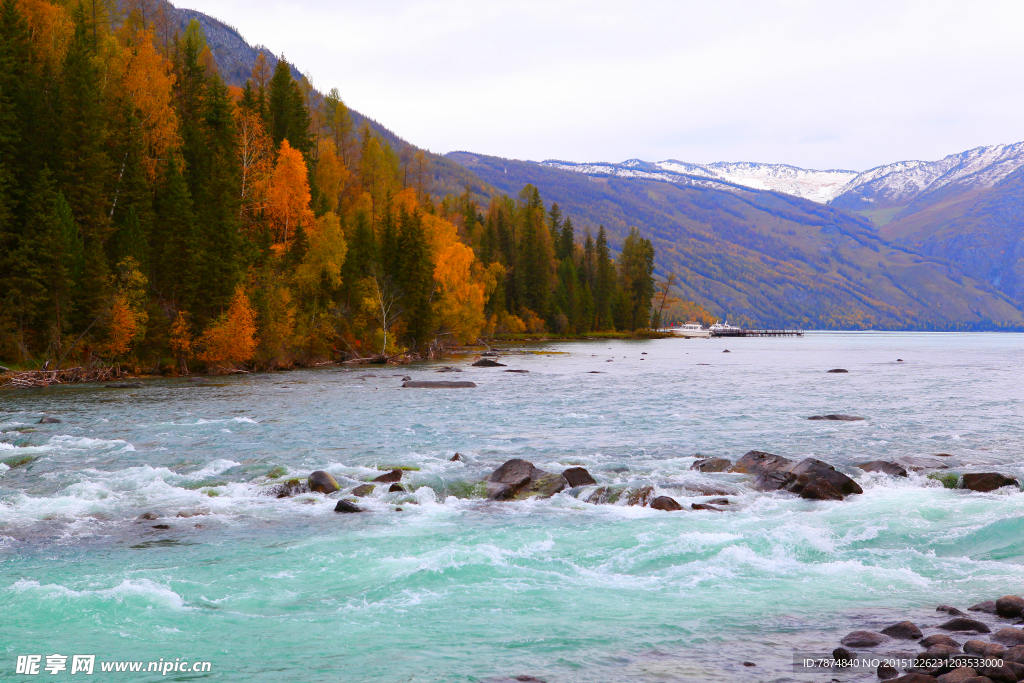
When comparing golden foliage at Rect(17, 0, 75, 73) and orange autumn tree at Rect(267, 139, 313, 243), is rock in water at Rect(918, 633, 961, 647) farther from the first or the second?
orange autumn tree at Rect(267, 139, 313, 243)

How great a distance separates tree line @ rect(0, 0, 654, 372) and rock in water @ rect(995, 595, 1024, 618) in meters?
50.9

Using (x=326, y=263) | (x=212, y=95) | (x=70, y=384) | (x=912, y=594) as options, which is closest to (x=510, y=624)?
(x=912, y=594)

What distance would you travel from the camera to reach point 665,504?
18438mm

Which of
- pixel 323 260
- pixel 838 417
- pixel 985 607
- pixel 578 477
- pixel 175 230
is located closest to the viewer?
pixel 985 607

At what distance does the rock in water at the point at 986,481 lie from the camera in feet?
66.4

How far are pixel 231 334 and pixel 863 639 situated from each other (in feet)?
173

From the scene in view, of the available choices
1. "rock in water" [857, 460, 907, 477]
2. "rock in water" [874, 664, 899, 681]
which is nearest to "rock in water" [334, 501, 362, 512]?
"rock in water" [874, 664, 899, 681]

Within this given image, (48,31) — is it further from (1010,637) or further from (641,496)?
(1010,637)

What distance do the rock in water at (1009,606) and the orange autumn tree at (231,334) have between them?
52.9 meters

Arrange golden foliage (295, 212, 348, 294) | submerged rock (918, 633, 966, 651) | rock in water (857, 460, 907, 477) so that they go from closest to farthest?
submerged rock (918, 633, 966, 651) < rock in water (857, 460, 907, 477) < golden foliage (295, 212, 348, 294)

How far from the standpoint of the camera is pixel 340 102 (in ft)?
370

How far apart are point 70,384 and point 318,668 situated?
45.6m

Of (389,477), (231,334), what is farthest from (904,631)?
(231,334)

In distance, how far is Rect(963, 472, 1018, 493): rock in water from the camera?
20250 mm
